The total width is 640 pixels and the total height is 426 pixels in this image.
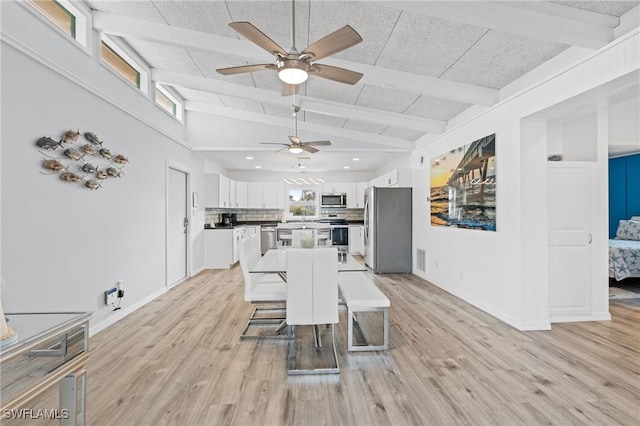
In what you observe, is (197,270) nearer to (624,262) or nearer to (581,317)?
(581,317)

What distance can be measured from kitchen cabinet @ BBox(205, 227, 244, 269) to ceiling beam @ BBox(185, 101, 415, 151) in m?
2.39

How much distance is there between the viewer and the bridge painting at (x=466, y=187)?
3.70 m

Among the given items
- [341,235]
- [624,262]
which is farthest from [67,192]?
[624,262]

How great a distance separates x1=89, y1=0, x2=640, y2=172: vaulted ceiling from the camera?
7.38 feet

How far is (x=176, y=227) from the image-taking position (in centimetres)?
539

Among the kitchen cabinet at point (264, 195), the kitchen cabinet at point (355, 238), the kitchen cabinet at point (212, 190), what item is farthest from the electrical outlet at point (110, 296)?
the kitchen cabinet at point (355, 238)

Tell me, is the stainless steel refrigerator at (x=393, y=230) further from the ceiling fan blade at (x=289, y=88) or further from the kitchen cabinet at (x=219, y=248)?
the ceiling fan blade at (x=289, y=88)

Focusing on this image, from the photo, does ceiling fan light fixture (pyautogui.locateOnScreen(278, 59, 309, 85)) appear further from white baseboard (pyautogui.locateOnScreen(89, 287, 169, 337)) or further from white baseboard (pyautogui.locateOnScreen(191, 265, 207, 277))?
white baseboard (pyautogui.locateOnScreen(191, 265, 207, 277))

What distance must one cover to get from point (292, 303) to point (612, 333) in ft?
10.6

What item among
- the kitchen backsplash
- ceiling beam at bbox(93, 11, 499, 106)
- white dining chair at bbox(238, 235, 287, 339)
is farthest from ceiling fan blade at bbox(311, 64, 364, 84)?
the kitchen backsplash

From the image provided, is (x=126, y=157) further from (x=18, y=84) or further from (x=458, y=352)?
(x=458, y=352)

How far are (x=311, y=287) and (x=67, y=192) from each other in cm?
230

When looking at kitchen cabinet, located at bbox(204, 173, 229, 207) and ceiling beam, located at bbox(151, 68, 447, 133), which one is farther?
kitchen cabinet, located at bbox(204, 173, 229, 207)

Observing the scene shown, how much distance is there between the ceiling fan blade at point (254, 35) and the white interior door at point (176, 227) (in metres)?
3.65
